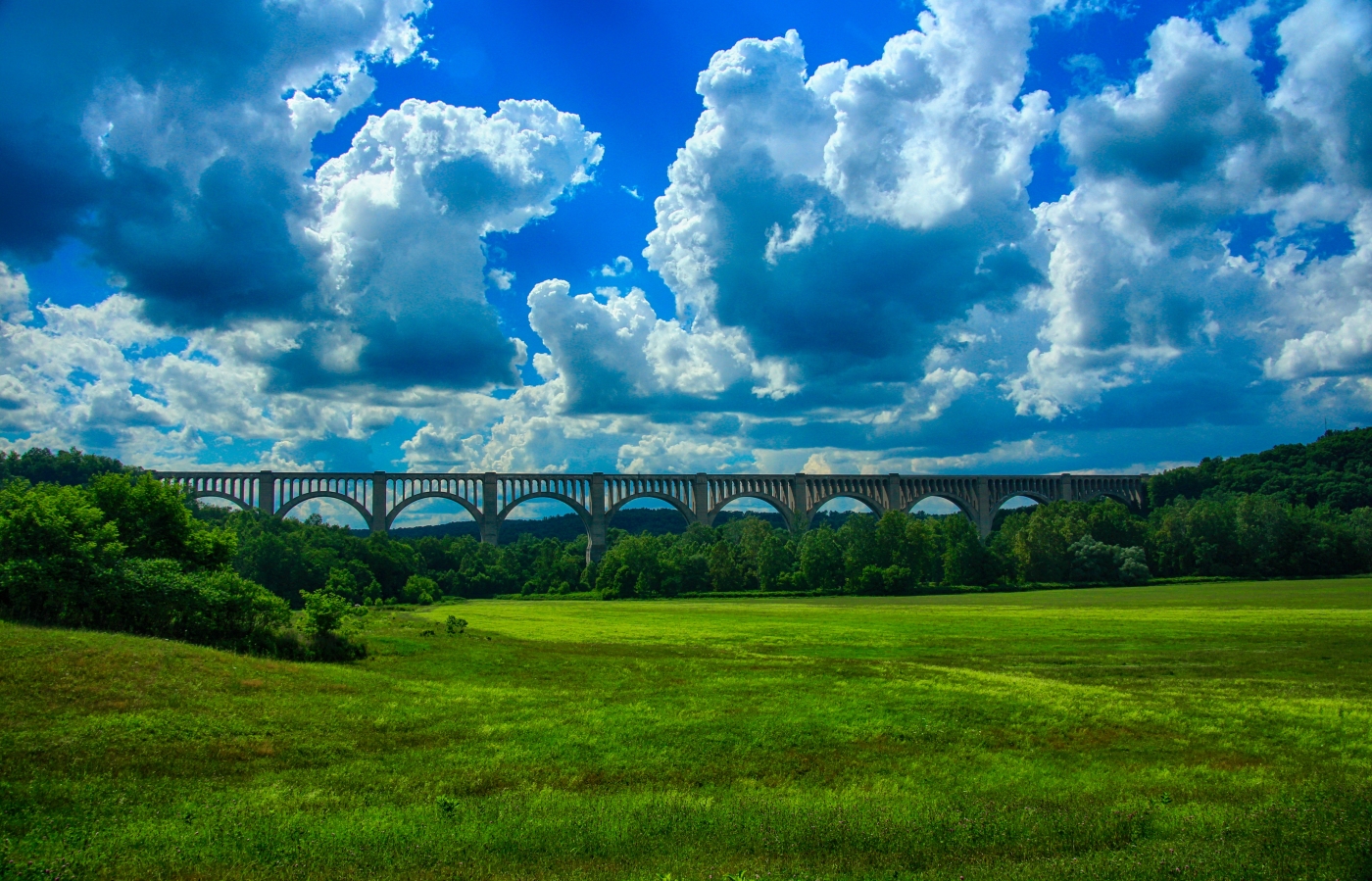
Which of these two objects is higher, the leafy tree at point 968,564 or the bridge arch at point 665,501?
the bridge arch at point 665,501

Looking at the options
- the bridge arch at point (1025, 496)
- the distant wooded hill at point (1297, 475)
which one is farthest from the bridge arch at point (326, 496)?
the distant wooded hill at point (1297, 475)

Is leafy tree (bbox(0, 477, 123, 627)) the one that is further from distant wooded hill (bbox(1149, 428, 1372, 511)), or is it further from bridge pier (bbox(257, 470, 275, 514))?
distant wooded hill (bbox(1149, 428, 1372, 511))

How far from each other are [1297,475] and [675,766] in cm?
14218

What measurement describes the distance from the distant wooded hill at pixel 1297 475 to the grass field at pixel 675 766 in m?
113

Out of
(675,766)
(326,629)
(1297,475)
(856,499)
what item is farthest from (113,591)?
(1297,475)

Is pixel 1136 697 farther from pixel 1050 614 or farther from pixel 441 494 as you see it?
pixel 441 494

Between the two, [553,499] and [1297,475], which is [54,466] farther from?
[1297,475]

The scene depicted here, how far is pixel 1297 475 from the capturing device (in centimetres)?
12275

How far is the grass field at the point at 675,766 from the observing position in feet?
32.0

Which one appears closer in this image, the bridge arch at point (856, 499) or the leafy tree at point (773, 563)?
the leafy tree at point (773, 563)

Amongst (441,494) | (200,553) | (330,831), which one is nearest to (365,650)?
(200,553)

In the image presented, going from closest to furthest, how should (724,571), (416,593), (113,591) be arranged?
(113,591) → (416,593) → (724,571)

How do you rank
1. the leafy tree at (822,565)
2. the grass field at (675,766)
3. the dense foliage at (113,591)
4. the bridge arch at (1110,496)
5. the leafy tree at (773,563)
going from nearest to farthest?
the grass field at (675,766) → the dense foliage at (113,591) → the leafy tree at (822,565) → the leafy tree at (773,563) → the bridge arch at (1110,496)

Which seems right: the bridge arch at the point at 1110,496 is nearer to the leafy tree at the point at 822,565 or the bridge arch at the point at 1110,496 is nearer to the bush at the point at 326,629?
the leafy tree at the point at 822,565
